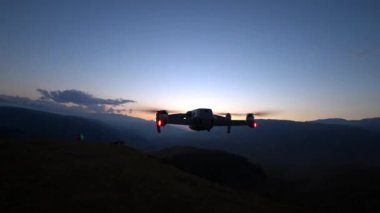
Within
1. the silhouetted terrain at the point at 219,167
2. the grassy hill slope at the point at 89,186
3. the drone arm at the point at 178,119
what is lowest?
the silhouetted terrain at the point at 219,167

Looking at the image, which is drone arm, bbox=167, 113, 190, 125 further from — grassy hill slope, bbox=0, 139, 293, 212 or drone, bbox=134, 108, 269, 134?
grassy hill slope, bbox=0, 139, 293, 212

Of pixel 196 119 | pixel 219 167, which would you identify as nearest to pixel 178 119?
pixel 196 119

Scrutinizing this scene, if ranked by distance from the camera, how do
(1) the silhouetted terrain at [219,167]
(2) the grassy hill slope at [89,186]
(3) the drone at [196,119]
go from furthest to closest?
(1) the silhouetted terrain at [219,167], (3) the drone at [196,119], (2) the grassy hill slope at [89,186]

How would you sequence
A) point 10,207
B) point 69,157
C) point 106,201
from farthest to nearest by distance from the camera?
point 69,157
point 106,201
point 10,207

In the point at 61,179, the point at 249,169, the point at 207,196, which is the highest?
the point at 61,179

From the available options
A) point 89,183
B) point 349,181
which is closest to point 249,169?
point 349,181

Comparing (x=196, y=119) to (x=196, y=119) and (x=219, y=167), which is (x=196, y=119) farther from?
(x=219, y=167)

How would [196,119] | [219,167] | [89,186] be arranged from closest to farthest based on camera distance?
[89,186], [196,119], [219,167]

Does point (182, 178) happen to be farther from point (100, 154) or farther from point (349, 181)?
point (349, 181)

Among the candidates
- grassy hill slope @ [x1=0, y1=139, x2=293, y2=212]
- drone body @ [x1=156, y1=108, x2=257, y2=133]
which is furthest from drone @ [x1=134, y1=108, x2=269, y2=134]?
grassy hill slope @ [x1=0, y1=139, x2=293, y2=212]

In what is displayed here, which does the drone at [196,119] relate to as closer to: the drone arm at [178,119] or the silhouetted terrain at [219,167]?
the drone arm at [178,119]

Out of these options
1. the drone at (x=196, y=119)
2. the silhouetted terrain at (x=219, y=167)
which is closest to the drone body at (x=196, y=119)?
the drone at (x=196, y=119)
